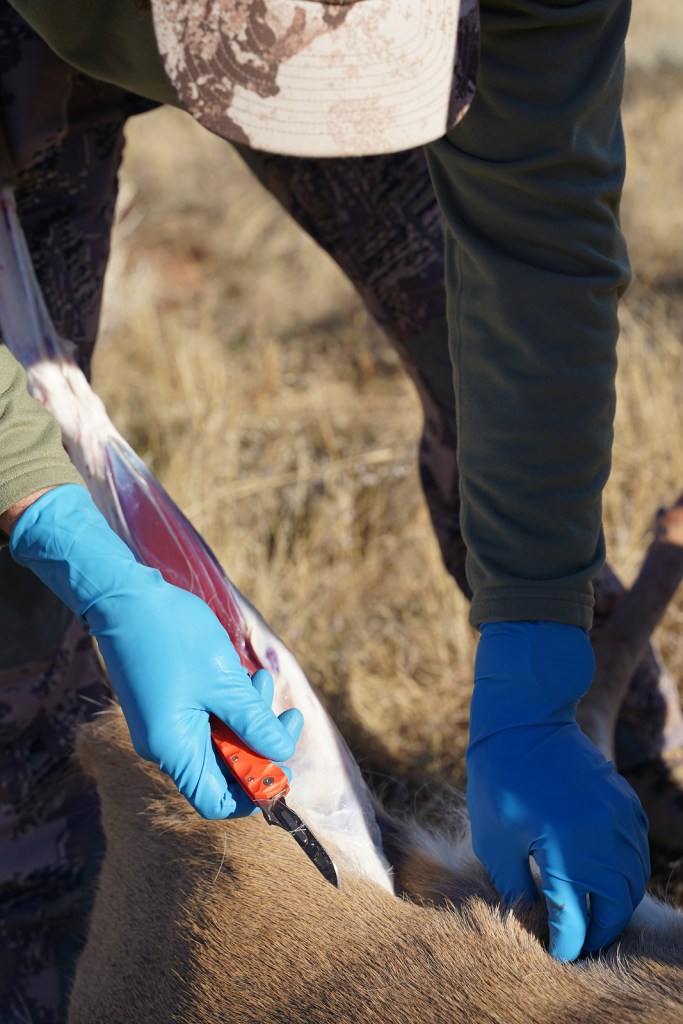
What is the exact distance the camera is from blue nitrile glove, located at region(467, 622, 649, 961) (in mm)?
1412

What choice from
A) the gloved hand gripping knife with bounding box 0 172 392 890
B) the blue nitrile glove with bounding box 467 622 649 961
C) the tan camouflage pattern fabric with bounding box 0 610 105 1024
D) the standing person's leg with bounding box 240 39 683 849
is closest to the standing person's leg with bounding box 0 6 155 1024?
the tan camouflage pattern fabric with bounding box 0 610 105 1024

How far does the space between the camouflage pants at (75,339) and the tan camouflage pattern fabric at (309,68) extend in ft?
2.29

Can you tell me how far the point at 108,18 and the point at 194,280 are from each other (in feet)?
12.6

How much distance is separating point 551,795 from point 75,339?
1.19 meters

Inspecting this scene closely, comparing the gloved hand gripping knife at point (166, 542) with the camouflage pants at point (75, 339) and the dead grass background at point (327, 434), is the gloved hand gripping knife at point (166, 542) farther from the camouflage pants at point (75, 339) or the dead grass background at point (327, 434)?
the dead grass background at point (327, 434)

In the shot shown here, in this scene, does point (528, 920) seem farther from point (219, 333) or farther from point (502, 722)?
point (219, 333)

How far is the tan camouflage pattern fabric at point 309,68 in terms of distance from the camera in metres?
1.21

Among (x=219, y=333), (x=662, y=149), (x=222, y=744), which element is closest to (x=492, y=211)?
(x=222, y=744)

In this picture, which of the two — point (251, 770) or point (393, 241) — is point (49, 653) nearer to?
point (251, 770)

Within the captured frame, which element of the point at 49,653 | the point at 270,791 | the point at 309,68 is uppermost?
the point at 309,68

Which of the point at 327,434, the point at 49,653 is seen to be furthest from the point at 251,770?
the point at 327,434

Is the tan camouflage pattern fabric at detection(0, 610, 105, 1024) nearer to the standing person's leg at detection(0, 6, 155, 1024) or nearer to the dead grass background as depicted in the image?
the standing person's leg at detection(0, 6, 155, 1024)

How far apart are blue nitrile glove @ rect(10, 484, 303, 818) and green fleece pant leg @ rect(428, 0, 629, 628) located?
0.42 meters

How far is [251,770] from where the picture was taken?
1437 millimetres
